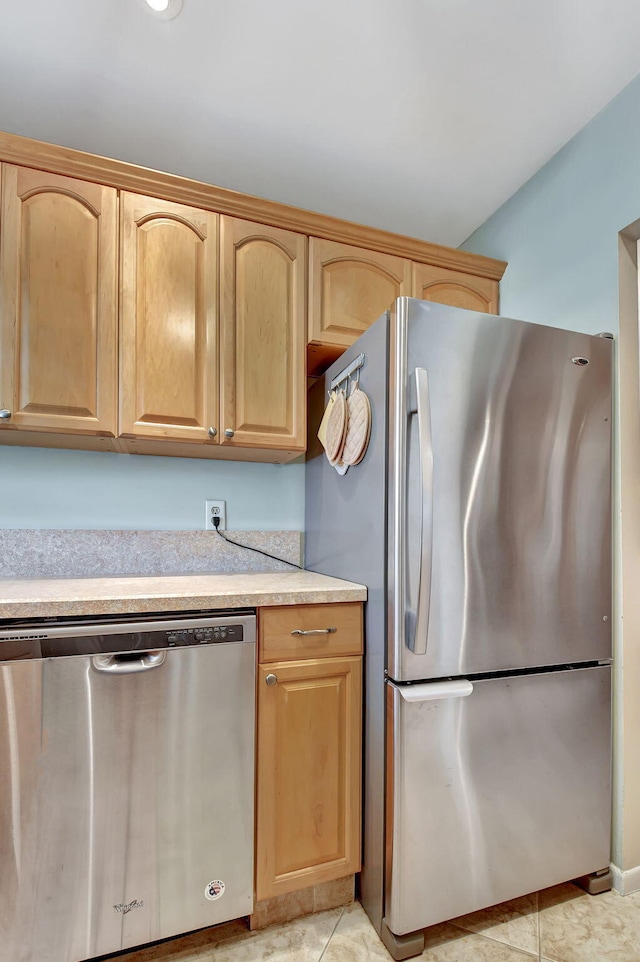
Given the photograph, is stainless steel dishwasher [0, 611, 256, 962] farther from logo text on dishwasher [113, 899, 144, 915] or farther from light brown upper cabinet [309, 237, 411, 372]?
light brown upper cabinet [309, 237, 411, 372]

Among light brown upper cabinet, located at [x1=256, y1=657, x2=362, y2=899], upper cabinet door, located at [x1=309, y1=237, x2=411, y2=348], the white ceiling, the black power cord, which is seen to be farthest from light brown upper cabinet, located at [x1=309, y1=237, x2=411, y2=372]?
light brown upper cabinet, located at [x1=256, y1=657, x2=362, y2=899]

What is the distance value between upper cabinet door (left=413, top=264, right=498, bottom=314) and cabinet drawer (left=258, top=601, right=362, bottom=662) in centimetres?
134

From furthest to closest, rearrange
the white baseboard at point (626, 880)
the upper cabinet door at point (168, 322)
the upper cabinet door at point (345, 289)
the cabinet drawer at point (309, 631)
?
the upper cabinet door at point (345, 289) → the upper cabinet door at point (168, 322) → the white baseboard at point (626, 880) → the cabinet drawer at point (309, 631)

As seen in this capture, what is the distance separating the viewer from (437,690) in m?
1.31

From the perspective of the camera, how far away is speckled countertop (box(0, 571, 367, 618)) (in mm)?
1182

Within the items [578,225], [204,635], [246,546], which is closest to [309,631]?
[204,635]

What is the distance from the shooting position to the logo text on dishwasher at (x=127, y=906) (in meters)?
1.21

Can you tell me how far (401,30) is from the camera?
139cm

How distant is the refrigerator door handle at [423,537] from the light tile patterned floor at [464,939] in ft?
2.67

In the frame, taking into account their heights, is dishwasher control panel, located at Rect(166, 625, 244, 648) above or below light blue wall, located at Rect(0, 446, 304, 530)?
below

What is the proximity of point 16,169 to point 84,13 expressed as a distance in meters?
0.47

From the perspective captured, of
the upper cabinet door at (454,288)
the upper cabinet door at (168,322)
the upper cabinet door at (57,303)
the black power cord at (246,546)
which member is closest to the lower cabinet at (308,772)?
the black power cord at (246,546)

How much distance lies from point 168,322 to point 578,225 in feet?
4.91

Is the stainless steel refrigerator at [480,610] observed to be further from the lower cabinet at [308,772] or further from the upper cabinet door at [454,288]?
the upper cabinet door at [454,288]
